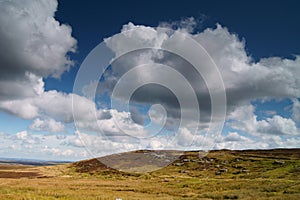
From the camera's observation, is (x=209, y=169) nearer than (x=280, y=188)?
No

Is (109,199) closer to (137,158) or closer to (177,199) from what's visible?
(177,199)

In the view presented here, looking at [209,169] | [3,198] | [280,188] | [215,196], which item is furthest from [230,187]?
[209,169]

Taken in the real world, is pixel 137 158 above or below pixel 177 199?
above

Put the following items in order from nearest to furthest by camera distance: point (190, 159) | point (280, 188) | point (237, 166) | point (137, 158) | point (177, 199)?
point (177, 199)
point (280, 188)
point (237, 166)
point (190, 159)
point (137, 158)

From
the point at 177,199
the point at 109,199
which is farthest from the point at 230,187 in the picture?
the point at 109,199

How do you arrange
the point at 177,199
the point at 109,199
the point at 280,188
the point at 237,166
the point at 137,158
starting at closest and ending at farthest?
the point at 109,199 < the point at 177,199 < the point at 280,188 < the point at 237,166 < the point at 137,158

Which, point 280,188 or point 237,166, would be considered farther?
point 237,166

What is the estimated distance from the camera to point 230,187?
159ft

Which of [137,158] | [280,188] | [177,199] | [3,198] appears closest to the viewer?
[3,198]

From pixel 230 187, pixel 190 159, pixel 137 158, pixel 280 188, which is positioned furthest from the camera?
pixel 137 158

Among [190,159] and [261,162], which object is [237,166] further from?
[190,159]

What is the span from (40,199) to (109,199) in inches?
285

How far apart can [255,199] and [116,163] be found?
12977 cm

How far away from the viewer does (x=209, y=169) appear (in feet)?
389
